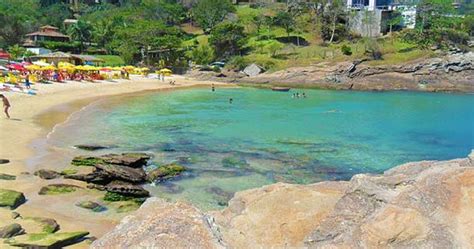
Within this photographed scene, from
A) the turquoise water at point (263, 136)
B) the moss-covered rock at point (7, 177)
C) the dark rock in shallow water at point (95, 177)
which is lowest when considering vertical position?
the turquoise water at point (263, 136)

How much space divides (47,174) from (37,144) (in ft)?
22.0

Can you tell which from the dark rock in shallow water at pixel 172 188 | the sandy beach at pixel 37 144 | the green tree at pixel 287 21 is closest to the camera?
the sandy beach at pixel 37 144

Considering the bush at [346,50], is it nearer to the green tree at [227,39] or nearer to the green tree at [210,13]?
the green tree at [227,39]

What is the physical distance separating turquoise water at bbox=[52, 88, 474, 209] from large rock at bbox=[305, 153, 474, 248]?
1031cm

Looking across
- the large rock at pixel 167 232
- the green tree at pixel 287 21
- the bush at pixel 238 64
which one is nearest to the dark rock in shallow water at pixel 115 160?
the large rock at pixel 167 232

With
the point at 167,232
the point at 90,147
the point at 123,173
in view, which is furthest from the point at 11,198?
the point at 167,232

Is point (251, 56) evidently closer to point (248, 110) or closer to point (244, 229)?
point (248, 110)

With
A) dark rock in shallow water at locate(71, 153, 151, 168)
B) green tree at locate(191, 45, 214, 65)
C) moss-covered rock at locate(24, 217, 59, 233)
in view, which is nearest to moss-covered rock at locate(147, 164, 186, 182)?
dark rock in shallow water at locate(71, 153, 151, 168)

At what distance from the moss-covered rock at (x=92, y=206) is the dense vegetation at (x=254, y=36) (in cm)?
6828

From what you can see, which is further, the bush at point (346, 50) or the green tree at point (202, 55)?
the green tree at point (202, 55)

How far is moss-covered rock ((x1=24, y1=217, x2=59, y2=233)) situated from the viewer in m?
12.5

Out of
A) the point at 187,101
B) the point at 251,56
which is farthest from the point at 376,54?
the point at 187,101

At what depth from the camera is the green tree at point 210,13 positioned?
105 metres

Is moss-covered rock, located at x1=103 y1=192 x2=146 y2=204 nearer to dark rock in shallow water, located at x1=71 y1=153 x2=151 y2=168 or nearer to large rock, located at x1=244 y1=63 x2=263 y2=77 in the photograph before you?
dark rock in shallow water, located at x1=71 y1=153 x2=151 y2=168
